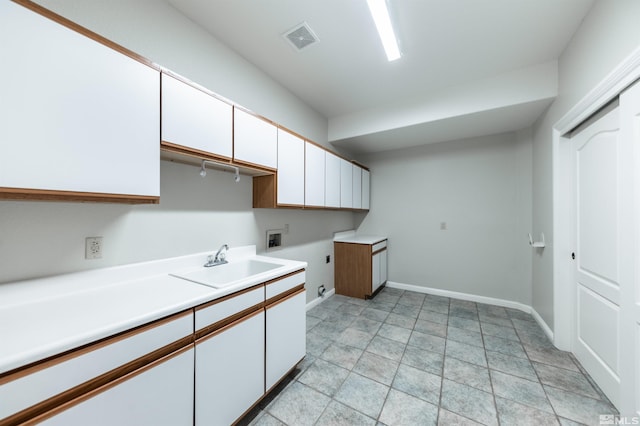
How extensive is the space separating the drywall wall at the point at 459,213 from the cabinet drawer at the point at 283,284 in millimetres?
2554

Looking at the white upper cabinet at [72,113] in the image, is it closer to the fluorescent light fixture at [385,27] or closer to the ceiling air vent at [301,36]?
the ceiling air vent at [301,36]

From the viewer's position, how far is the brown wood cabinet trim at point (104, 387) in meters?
0.72

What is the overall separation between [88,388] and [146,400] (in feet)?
0.79

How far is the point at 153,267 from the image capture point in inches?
59.2

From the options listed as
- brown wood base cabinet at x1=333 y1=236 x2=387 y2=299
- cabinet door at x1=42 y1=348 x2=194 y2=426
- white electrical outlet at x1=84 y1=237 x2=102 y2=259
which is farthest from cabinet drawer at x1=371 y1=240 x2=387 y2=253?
white electrical outlet at x1=84 y1=237 x2=102 y2=259

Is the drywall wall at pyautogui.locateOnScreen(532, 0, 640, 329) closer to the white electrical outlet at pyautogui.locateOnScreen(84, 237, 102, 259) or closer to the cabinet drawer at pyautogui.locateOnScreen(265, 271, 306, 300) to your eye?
the cabinet drawer at pyautogui.locateOnScreen(265, 271, 306, 300)

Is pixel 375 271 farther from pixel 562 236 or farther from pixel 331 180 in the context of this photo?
pixel 562 236

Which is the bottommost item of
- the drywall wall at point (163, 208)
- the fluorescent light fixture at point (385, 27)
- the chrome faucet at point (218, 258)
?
the chrome faucet at point (218, 258)

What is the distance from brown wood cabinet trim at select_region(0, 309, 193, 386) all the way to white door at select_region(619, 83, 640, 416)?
246cm

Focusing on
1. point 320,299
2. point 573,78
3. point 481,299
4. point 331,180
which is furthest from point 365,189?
point 573,78

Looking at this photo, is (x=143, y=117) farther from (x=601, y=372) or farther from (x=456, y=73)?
(x=601, y=372)

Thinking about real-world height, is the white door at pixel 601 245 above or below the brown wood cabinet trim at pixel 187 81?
below

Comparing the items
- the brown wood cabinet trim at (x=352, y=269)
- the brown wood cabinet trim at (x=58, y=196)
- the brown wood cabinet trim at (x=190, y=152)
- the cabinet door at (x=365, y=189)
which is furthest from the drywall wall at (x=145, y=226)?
the cabinet door at (x=365, y=189)

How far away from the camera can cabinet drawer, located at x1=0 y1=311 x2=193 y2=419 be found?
0.67 meters
